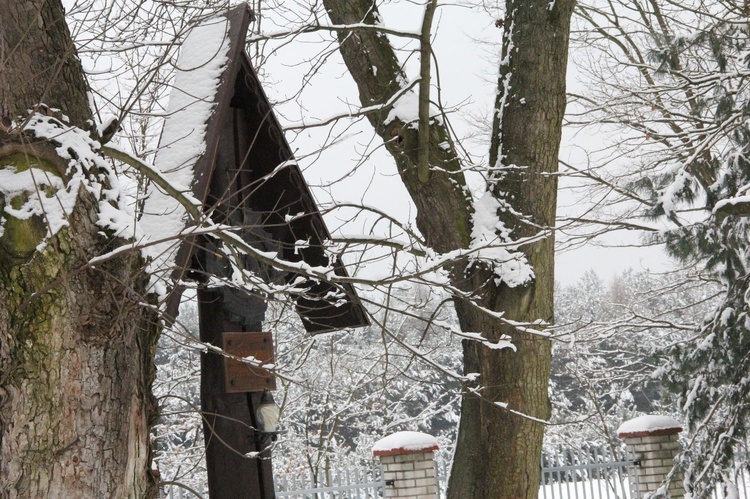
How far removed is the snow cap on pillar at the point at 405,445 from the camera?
7643 millimetres

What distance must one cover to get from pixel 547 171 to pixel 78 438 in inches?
152

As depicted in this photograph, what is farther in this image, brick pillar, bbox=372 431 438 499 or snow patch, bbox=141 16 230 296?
brick pillar, bbox=372 431 438 499

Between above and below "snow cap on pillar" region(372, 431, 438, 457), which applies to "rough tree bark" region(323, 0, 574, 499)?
above

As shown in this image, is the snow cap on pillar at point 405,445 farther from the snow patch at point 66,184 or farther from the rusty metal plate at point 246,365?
the snow patch at point 66,184

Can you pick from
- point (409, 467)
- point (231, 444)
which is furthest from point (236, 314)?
point (409, 467)

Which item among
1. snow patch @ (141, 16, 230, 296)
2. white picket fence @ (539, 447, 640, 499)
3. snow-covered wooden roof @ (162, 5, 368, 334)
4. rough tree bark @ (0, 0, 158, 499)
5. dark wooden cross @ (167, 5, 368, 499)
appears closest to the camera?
rough tree bark @ (0, 0, 158, 499)

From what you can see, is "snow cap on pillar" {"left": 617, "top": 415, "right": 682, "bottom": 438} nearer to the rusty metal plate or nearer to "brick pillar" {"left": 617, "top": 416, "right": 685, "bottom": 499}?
"brick pillar" {"left": 617, "top": 416, "right": 685, "bottom": 499}

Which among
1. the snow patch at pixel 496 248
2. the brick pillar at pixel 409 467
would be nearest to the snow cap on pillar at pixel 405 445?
the brick pillar at pixel 409 467

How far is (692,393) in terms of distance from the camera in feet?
25.7

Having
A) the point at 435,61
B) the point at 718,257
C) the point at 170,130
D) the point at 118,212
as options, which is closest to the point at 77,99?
the point at 118,212

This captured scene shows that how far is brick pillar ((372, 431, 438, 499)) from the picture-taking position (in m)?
7.69

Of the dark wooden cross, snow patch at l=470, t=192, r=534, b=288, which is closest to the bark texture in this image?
the dark wooden cross

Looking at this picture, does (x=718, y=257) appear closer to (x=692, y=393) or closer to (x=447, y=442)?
(x=692, y=393)

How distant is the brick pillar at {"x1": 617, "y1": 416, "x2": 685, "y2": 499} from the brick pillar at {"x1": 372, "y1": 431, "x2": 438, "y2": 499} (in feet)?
9.39
